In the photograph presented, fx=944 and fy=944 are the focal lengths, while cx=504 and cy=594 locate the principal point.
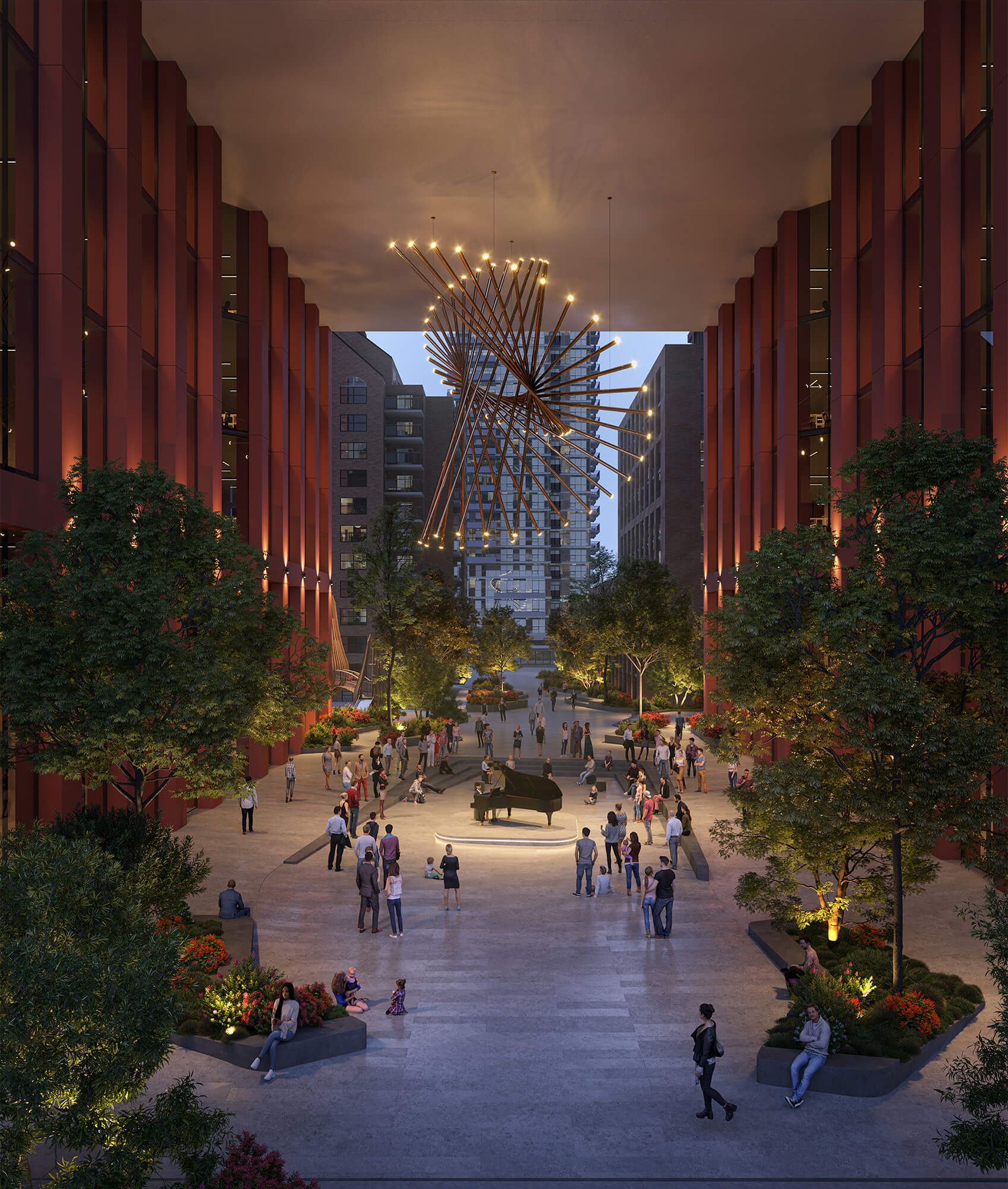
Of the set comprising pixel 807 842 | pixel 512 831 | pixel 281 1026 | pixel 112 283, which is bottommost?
pixel 512 831

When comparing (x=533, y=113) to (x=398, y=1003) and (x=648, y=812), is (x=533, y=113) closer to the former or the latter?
(x=648, y=812)

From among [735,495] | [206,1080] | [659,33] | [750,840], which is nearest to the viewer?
[206,1080]

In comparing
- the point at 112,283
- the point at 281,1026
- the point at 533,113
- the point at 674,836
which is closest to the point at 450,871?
the point at 674,836

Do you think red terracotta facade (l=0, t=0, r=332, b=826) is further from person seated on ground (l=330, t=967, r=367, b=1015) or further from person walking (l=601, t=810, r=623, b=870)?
person walking (l=601, t=810, r=623, b=870)

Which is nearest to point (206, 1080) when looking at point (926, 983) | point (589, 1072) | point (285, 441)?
point (589, 1072)

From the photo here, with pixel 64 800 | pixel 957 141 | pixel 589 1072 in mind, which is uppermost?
pixel 957 141

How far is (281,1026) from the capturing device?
11.8 m

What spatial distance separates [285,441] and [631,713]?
30.1 m

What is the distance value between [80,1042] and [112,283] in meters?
19.3

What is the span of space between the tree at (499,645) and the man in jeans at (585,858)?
53351 millimetres

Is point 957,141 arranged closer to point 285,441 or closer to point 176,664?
point 176,664

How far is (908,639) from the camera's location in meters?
13.0

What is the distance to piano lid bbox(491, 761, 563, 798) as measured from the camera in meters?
26.1

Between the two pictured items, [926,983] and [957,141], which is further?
[957,141]
